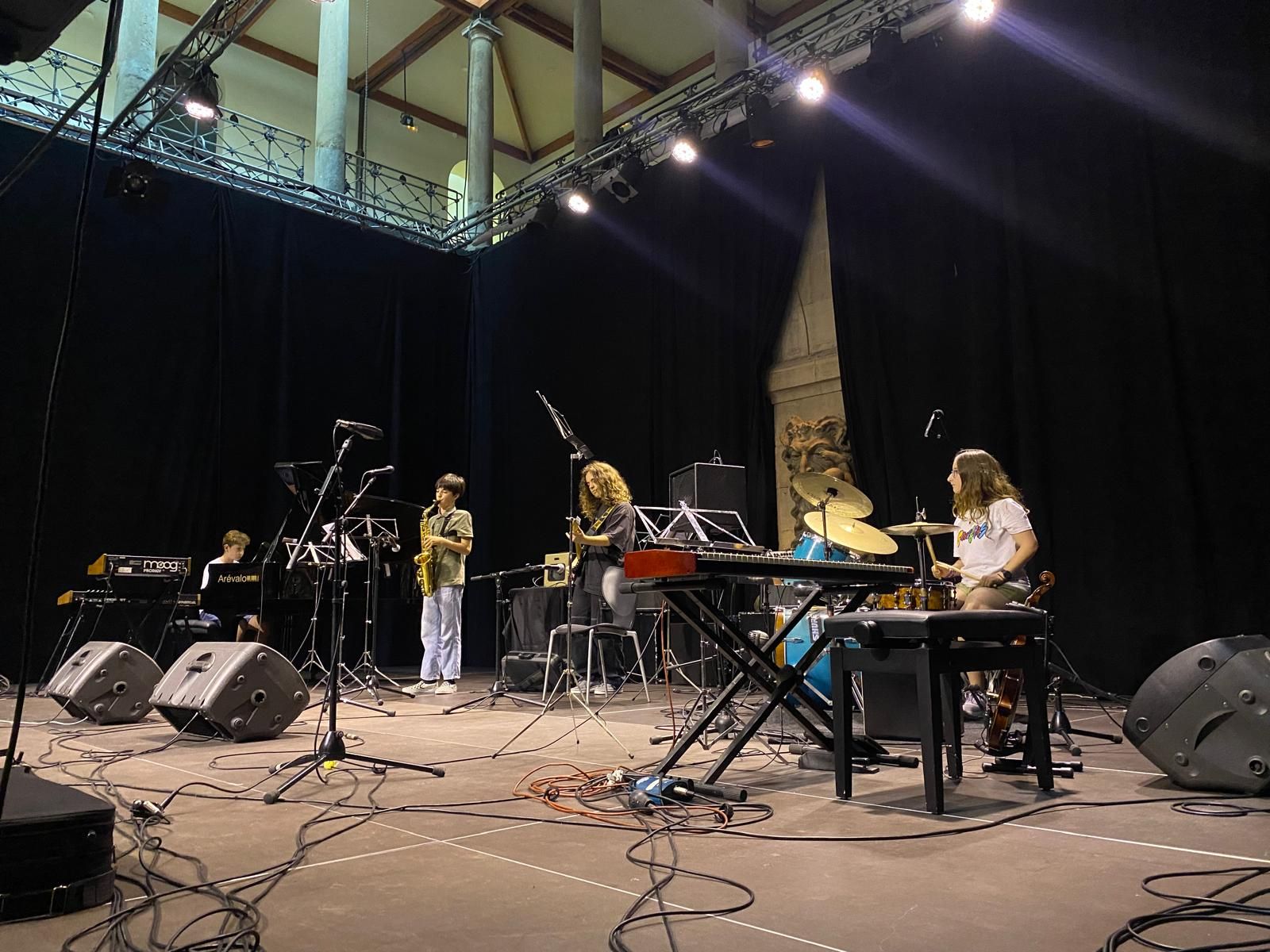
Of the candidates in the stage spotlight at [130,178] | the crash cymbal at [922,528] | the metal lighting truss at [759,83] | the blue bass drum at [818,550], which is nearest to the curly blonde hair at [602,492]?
the blue bass drum at [818,550]

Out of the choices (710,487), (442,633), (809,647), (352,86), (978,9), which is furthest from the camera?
(352,86)

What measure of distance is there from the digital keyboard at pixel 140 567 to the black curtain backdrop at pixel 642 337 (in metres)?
3.89

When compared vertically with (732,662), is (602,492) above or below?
above

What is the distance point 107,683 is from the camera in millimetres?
4879

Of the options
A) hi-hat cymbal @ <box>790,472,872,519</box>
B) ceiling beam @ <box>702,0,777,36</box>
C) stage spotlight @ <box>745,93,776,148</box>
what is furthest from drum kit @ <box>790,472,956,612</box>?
ceiling beam @ <box>702,0,777,36</box>

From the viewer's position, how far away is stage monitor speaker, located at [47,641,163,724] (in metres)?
Answer: 4.79

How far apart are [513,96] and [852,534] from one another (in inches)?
401

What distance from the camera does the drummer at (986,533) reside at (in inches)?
164

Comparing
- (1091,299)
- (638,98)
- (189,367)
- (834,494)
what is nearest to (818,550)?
(834,494)

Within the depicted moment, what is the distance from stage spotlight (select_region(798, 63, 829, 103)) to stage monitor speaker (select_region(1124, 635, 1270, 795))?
229 inches

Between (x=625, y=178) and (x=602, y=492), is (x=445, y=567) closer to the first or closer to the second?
(x=602, y=492)

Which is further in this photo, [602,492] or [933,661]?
[602,492]

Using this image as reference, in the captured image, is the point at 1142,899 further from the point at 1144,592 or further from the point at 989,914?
the point at 1144,592

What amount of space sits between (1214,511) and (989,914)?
486 cm
